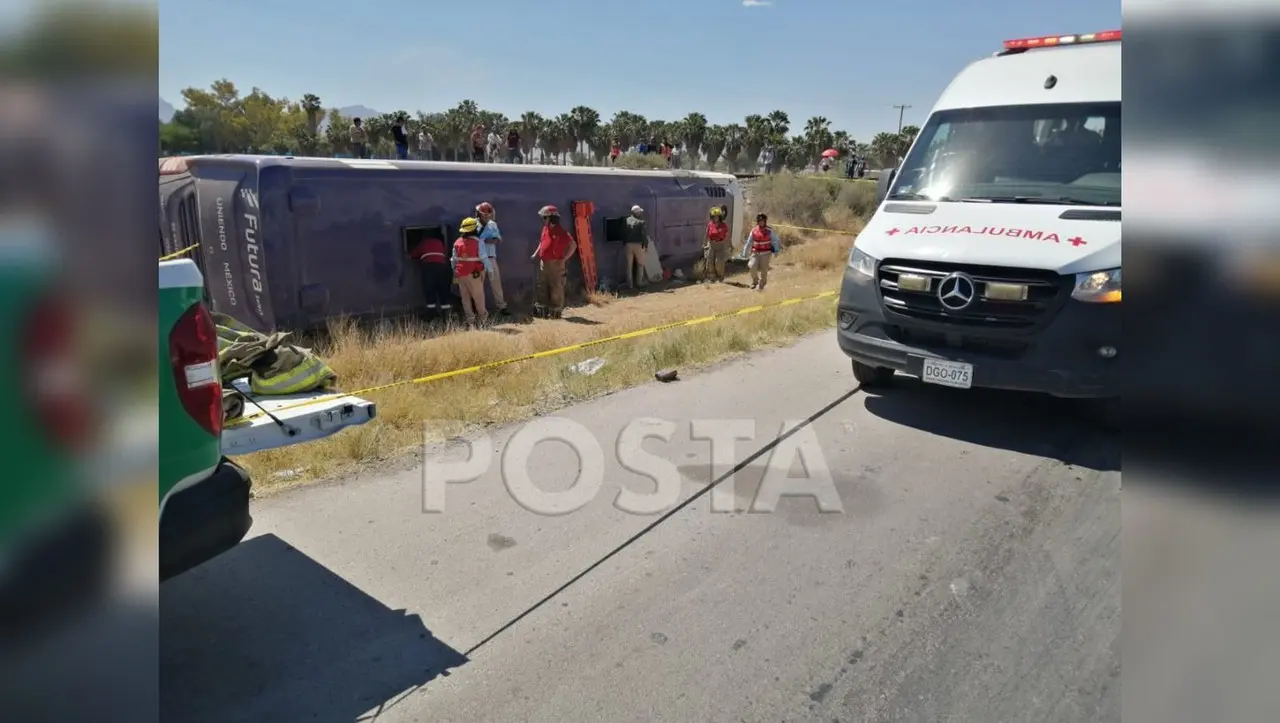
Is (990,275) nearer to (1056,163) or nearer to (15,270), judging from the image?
(1056,163)

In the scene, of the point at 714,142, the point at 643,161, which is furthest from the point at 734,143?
the point at 643,161

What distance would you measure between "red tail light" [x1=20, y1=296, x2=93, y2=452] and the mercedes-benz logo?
5.07 m

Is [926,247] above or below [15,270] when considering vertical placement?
above

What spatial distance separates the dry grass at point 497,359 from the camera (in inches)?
208

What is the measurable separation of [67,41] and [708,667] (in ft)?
9.14

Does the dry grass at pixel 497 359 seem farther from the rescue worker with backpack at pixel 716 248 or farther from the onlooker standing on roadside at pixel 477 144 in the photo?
the onlooker standing on roadside at pixel 477 144

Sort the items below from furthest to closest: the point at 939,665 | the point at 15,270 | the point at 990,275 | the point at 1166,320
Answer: the point at 990,275, the point at 939,665, the point at 15,270, the point at 1166,320

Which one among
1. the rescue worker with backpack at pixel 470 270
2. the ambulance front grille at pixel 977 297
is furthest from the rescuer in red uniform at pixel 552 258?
the ambulance front grille at pixel 977 297

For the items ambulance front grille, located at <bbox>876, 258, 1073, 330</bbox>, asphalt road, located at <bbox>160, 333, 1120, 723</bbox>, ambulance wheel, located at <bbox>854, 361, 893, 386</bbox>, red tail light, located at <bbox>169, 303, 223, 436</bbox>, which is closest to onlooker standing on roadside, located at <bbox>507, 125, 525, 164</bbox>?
ambulance wheel, located at <bbox>854, 361, 893, 386</bbox>

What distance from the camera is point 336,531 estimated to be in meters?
4.21

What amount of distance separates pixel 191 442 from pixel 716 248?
16.0m

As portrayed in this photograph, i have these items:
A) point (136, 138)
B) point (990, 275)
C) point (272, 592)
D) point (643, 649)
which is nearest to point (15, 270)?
point (136, 138)

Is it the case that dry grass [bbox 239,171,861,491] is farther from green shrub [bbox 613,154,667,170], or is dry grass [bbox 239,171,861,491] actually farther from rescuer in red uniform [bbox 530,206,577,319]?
green shrub [bbox 613,154,667,170]

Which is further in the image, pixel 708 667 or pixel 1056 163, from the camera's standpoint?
pixel 1056 163
